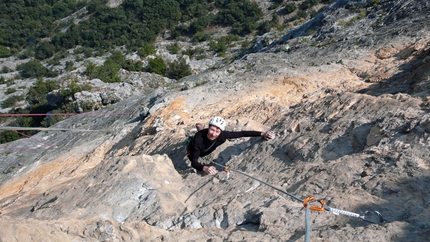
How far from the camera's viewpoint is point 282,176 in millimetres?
4930

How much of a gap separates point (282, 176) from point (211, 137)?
62.5 inches

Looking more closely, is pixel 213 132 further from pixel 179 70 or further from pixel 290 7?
pixel 290 7

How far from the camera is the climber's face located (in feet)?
19.5

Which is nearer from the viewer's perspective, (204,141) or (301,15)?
(204,141)

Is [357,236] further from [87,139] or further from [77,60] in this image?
[77,60]

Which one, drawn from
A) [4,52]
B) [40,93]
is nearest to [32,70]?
[4,52]

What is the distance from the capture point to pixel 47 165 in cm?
1247

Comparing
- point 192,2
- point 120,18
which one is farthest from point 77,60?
point 192,2

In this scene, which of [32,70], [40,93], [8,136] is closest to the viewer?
[8,136]

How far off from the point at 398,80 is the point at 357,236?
21.7 ft

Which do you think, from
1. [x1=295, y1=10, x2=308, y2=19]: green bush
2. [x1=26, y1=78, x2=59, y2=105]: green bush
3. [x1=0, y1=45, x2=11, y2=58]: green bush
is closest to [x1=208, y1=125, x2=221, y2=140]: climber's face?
[x1=26, y1=78, x2=59, y2=105]: green bush

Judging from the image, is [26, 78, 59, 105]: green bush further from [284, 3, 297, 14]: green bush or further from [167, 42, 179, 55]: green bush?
[284, 3, 297, 14]: green bush

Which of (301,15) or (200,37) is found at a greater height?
(200,37)

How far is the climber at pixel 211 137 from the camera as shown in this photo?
5914 mm
